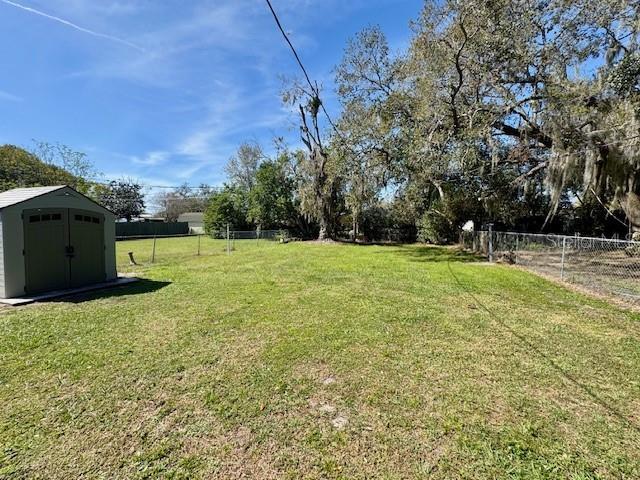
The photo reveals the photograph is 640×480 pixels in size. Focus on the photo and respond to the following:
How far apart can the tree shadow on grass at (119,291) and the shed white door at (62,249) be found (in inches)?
23.0

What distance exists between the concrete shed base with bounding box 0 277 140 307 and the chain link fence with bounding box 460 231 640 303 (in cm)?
952

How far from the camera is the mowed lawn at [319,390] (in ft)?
6.49

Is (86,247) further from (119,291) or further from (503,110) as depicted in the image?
(503,110)

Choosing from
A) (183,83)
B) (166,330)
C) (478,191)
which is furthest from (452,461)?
(183,83)

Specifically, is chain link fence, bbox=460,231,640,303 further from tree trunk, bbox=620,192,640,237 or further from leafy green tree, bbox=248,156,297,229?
leafy green tree, bbox=248,156,297,229

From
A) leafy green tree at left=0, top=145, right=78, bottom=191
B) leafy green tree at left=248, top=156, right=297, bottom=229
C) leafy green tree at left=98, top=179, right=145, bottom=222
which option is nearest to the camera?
leafy green tree at left=248, top=156, right=297, bottom=229

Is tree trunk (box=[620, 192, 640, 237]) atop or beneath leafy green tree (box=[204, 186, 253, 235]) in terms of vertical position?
beneath

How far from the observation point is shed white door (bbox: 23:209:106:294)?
5.81 m

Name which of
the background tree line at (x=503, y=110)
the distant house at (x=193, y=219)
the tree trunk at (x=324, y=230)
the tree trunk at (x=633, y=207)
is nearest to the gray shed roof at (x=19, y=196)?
the background tree line at (x=503, y=110)

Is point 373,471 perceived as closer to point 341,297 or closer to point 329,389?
point 329,389

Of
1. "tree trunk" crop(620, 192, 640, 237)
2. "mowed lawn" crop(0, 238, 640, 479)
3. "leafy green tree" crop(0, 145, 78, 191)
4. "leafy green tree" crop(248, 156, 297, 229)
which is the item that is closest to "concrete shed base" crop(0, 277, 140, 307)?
"mowed lawn" crop(0, 238, 640, 479)

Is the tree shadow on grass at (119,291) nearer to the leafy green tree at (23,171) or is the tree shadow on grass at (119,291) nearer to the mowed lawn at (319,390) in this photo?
the mowed lawn at (319,390)

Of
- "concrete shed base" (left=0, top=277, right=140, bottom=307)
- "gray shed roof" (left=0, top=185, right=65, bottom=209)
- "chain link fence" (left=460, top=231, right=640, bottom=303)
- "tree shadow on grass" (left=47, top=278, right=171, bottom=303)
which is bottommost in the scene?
"tree shadow on grass" (left=47, top=278, right=171, bottom=303)

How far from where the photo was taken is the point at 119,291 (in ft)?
21.1
